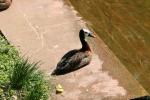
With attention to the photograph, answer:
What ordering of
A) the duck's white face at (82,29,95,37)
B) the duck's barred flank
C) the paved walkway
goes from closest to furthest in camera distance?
the paved walkway
the duck's barred flank
the duck's white face at (82,29,95,37)

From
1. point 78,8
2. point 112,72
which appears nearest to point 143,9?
point 78,8

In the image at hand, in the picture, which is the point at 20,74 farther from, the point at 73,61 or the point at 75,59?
the point at 75,59

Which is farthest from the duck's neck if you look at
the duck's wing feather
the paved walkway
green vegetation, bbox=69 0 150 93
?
green vegetation, bbox=69 0 150 93

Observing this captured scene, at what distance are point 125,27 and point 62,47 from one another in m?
2.17

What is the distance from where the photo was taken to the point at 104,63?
35.0 ft

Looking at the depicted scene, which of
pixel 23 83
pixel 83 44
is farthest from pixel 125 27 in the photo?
pixel 23 83

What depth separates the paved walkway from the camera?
9.81 metres

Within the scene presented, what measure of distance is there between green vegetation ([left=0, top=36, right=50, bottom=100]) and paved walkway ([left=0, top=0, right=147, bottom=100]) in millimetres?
419

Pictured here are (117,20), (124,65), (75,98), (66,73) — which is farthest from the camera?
(117,20)

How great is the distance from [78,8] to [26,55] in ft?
10.2

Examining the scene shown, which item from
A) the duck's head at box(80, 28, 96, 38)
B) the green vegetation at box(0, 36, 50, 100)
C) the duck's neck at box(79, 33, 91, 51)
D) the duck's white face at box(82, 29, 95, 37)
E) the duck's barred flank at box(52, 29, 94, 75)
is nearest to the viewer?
the green vegetation at box(0, 36, 50, 100)

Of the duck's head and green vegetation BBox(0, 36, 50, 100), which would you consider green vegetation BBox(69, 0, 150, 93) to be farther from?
green vegetation BBox(0, 36, 50, 100)

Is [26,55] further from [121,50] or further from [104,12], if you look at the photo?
[104,12]

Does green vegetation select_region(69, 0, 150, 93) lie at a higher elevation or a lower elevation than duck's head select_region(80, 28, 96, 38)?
lower
